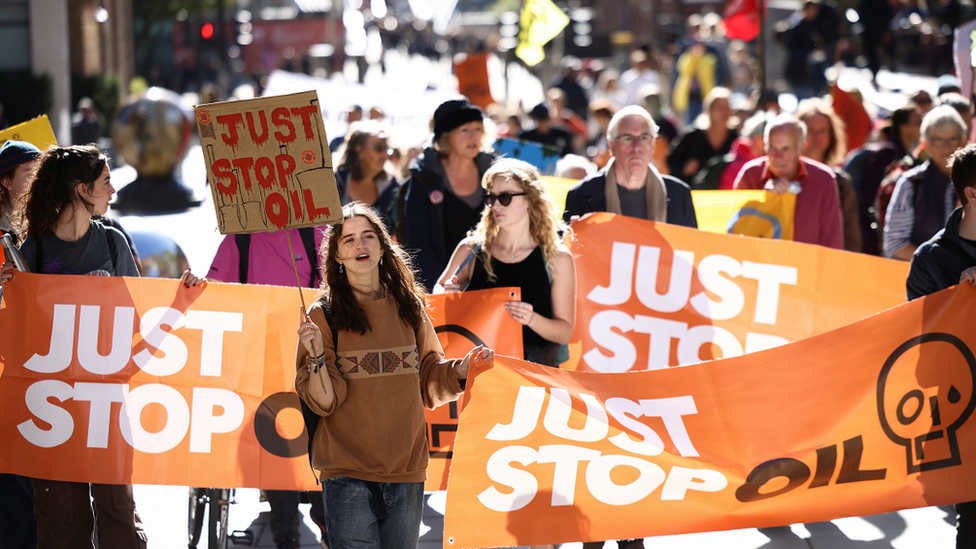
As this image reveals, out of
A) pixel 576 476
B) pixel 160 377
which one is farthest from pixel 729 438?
pixel 160 377

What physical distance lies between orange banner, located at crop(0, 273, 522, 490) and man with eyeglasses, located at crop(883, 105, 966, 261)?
8.87 feet

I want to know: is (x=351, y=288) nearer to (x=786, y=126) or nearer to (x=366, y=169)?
(x=366, y=169)

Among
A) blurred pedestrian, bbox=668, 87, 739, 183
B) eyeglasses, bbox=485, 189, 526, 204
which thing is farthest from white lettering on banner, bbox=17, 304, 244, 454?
blurred pedestrian, bbox=668, 87, 739, 183

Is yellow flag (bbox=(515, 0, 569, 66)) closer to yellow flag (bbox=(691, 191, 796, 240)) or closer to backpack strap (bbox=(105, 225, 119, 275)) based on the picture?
yellow flag (bbox=(691, 191, 796, 240))

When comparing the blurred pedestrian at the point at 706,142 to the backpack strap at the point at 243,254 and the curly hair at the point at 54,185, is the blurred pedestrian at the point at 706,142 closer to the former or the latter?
the backpack strap at the point at 243,254

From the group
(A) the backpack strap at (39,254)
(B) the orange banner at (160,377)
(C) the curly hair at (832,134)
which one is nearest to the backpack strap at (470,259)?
(B) the orange banner at (160,377)

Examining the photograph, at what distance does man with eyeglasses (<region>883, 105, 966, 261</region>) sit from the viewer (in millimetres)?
6242

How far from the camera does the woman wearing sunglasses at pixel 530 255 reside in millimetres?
4801

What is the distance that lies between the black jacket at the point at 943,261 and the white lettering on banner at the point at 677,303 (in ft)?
4.97

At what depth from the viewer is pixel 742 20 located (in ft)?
49.4

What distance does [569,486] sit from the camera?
4.12 meters

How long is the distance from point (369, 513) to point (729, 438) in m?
1.45

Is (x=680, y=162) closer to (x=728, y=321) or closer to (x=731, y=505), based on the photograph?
(x=728, y=321)

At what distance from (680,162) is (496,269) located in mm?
6008
